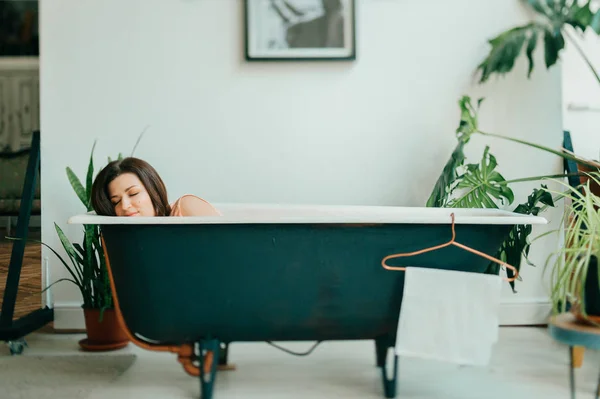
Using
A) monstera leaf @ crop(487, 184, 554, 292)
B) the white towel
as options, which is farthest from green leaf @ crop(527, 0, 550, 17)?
the white towel

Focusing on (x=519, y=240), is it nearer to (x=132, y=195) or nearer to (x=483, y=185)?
(x=483, y=185)

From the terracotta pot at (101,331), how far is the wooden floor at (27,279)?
526 millimetres

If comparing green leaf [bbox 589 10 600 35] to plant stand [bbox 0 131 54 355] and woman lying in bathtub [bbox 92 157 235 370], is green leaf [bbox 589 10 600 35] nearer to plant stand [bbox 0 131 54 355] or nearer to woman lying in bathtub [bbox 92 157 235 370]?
woman lying in bathtub [bbox 92 157 235 370]

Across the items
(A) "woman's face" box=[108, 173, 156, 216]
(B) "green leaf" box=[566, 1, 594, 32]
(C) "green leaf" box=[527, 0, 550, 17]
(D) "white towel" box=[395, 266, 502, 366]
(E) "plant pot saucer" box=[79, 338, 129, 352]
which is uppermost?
(C) "green leaf" box=[527, 0, 550, 17]

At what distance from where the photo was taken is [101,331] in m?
2.12

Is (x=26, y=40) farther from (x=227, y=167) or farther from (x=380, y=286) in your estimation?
(x=380, y=286)

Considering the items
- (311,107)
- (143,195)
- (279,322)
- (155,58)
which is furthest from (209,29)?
(279,322)

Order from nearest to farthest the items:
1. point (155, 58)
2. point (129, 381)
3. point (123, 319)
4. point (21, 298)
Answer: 1. point (123, 319)
2. point (129, 381)
3. point (155, 58)
4. point (21, 298)

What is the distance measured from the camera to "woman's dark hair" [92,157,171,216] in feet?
5.80

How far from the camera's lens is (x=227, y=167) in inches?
95.5

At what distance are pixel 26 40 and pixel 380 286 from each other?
5.40m

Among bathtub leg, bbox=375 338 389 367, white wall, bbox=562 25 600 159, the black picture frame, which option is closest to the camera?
bathtub leg, bbox=375 338 389 367

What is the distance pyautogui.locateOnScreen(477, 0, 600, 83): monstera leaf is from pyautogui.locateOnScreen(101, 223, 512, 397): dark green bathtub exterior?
989 millimetres

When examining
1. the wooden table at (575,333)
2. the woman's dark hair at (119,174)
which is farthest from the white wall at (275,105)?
the wooden table at (575,333)
